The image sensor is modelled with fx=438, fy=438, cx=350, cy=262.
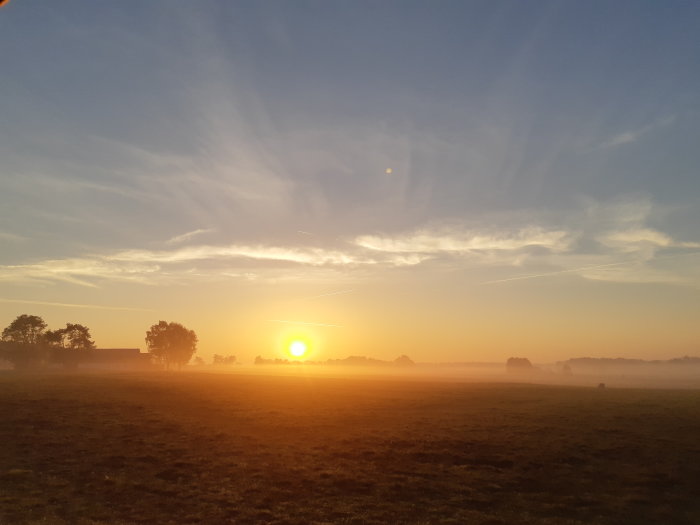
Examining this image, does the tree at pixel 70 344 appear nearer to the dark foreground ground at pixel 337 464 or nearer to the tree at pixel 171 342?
the tree at pixel 171 342

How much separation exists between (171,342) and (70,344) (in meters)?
38.4

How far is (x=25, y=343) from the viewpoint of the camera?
132 metres

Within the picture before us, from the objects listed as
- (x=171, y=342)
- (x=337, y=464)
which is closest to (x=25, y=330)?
(x=171, y=342)

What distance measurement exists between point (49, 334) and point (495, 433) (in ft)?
483

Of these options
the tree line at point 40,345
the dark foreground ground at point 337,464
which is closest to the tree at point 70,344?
the tree line at point 40,345

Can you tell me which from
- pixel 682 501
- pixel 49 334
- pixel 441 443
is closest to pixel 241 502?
pixel 441 443

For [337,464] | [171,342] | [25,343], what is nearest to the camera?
[337,464]

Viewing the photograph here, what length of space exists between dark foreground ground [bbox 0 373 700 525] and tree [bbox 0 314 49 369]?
95.4 meters

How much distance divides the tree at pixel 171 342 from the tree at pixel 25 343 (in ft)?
125

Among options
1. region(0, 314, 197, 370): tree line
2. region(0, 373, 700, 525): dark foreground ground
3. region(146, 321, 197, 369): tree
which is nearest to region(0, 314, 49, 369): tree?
region(0, 314, 197, 370): tree line

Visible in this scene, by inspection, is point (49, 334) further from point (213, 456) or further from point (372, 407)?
point (213, 456)

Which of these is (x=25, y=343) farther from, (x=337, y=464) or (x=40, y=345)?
(x=337, y=464)

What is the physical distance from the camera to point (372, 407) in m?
55.3

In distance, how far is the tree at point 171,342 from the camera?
17200cm
